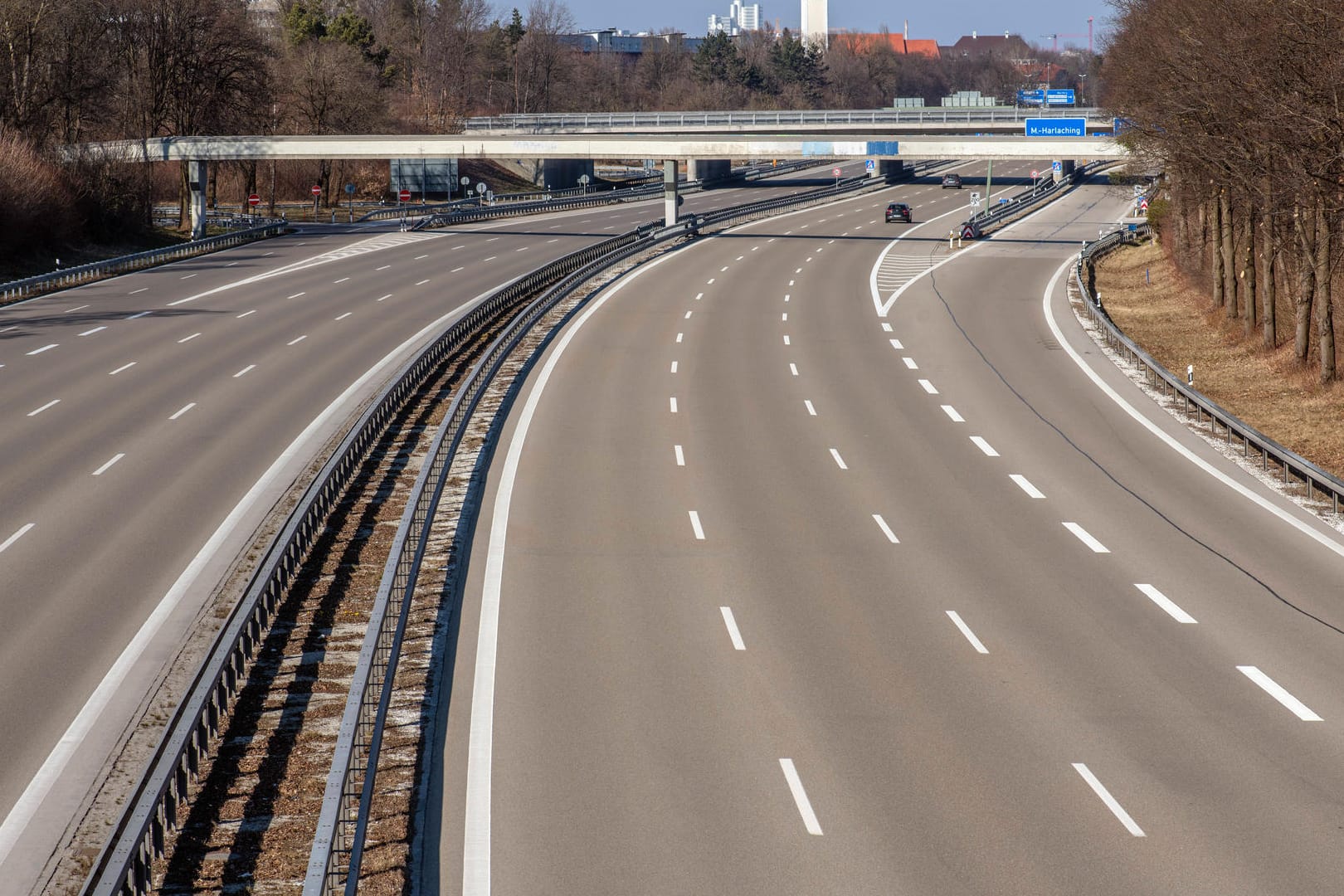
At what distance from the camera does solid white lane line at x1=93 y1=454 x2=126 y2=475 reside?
25794 mm

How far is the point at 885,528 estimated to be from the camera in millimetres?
23047

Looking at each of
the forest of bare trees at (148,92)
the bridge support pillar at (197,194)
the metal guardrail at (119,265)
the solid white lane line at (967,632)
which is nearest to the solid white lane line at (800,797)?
the solid white lane line at (967,632)

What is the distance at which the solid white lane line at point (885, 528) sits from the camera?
2241 cm

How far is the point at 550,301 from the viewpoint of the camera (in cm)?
4722

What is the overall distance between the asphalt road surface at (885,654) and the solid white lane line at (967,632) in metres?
0.06

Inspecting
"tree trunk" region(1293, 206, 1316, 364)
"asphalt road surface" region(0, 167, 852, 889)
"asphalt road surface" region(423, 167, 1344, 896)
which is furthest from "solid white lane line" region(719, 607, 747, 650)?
"tree trunk" region(1293, 206, 1316, 364)

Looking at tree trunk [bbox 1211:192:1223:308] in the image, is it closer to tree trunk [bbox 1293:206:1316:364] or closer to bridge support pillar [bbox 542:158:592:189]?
tree trunk [bbox 1293:206:1316:364]

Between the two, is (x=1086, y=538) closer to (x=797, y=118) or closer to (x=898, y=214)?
(x=898, y=214)

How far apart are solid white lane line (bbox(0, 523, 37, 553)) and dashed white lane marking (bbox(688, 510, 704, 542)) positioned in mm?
10290

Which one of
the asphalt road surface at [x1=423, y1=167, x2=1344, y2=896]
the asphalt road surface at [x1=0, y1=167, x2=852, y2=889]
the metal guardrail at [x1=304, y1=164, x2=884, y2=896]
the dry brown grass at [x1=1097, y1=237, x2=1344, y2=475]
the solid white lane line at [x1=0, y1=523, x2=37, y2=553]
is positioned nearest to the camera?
the metal guardrail at [x1=304, y1=164, x2=884, y2=896]

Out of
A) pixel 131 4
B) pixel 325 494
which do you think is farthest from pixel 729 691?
pixel 131 4

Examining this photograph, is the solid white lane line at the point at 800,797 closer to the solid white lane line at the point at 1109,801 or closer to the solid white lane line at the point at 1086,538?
the solid white lane line at the point at 1109,801

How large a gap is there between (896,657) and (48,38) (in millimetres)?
72977

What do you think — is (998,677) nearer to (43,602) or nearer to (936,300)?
(43,602)
